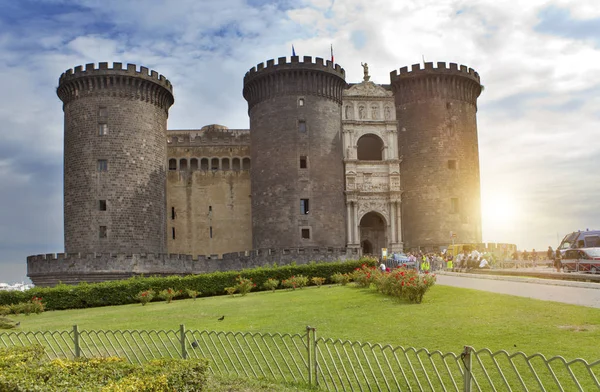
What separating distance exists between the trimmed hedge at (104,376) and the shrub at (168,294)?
18629 mm

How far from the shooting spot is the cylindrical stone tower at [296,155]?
4709 centimetres

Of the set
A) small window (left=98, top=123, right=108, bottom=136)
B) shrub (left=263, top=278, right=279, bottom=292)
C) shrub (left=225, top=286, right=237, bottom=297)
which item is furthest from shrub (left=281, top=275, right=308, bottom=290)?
small window (left=98, top=123, right=108, bottom=136)

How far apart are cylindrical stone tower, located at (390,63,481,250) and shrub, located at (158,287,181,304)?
25.0 meters

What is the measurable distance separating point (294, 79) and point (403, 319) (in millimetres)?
35149

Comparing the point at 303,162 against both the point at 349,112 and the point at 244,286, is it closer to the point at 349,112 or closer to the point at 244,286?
the point at 349,112

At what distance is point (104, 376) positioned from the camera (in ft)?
31.5

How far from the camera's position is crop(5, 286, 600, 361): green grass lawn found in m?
12.5

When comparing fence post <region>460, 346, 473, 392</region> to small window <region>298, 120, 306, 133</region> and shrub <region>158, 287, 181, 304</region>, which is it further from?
small window <region>298, 120, 306, 133</region>

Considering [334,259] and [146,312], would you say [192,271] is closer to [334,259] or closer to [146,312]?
[334,259]

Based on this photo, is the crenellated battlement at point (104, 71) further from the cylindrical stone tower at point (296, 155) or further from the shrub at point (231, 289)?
the shrub at point (231, 289)

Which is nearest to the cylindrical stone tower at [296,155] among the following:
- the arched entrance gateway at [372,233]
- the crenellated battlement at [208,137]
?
the arched entrance gateway at [372,233]

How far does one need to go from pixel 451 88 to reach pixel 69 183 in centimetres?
3154

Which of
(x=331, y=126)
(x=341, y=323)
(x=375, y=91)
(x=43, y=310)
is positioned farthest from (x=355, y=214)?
(x=341, y=323)

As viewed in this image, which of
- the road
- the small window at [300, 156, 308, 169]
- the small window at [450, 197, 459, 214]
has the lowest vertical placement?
the road
